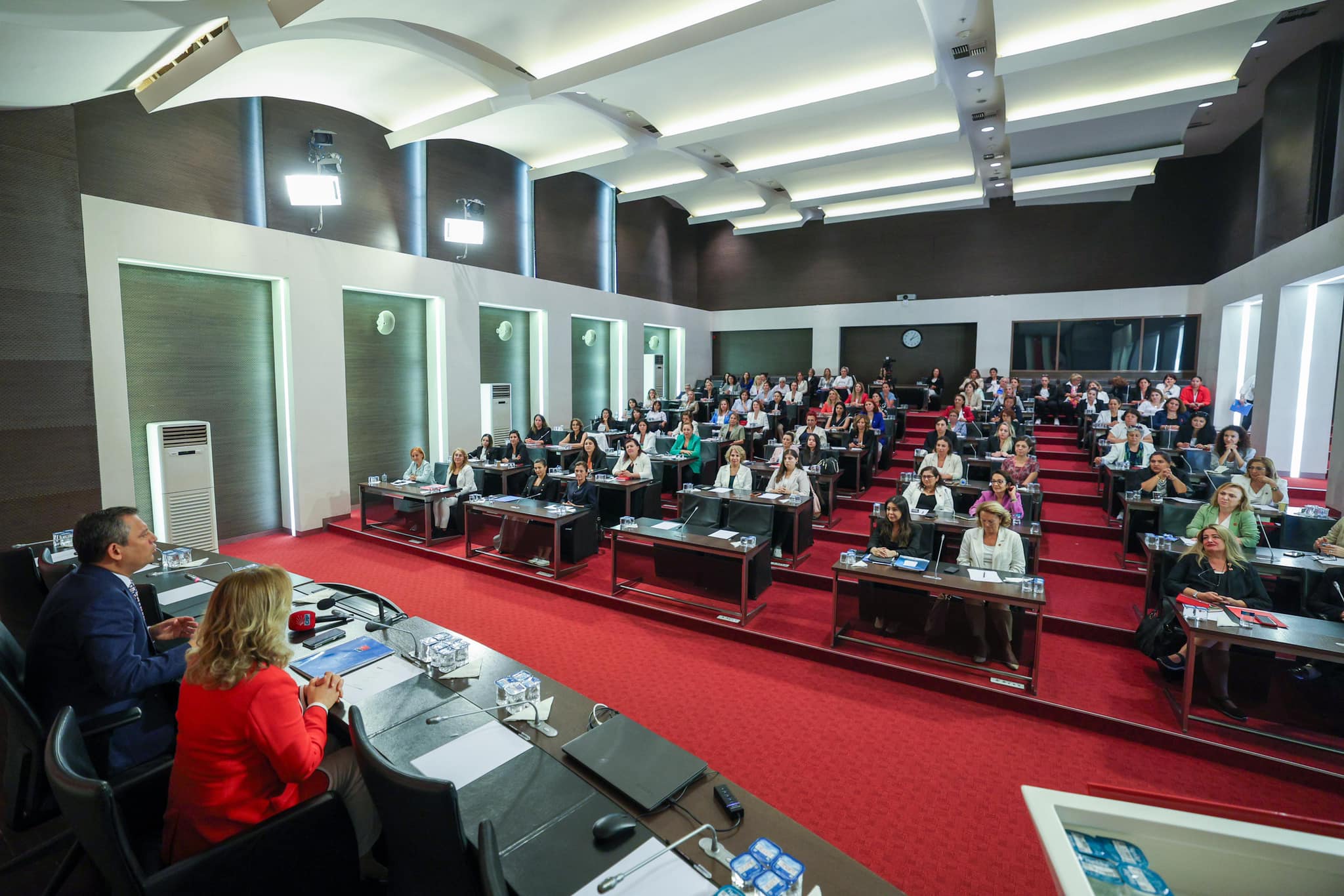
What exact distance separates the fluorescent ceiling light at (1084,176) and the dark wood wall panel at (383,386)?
10697 millimetres

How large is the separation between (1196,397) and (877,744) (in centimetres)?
1033

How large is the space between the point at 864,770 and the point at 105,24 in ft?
21.1

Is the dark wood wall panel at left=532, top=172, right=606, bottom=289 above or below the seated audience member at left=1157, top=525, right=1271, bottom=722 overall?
above

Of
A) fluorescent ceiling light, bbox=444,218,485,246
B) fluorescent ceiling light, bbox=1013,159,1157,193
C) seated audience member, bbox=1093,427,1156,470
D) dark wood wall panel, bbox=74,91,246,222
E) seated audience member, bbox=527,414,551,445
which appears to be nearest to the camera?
dark wood wall panel, bbox=74,91,246,222

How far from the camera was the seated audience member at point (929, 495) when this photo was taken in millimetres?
5574

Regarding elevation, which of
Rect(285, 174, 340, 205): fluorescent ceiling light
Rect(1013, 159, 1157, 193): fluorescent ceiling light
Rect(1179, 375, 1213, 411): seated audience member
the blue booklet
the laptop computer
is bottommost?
the laptop computer

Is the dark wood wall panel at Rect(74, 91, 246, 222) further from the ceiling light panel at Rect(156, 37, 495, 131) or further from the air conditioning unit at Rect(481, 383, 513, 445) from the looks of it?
the air conditioning unit at Rect(481, 383, 513, 445)

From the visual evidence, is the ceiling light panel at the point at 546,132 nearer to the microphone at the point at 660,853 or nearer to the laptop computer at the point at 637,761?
the laptop computer at the point at 637,761

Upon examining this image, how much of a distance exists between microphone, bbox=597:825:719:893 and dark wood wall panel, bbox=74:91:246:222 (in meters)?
7.90

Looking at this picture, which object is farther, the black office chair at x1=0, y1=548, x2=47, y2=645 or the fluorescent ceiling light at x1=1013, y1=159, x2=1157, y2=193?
the fluorescent ceiling light at x1=1013, y1=159, x2=1157, y2=193

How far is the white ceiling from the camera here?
4.75 m

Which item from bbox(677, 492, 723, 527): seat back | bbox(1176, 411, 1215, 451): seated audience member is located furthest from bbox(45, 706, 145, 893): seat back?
bbox(1176, 411, 1215, 451): seated audience member

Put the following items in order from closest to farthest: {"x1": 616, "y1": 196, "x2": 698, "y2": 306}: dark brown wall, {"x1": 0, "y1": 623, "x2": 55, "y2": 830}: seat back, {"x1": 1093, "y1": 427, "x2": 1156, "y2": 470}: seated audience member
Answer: {"x1": 0, "y1": 623, "x2": 55, "y2": 830}: seat back < {"x1": 1093, "y1": 427, "x2": 1156, "y2": 470}: seated audience member < {"x1": 616, "y1": 196, "x2": 698, "y2": 306}: dark brown wall

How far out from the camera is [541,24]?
18.6 feet
